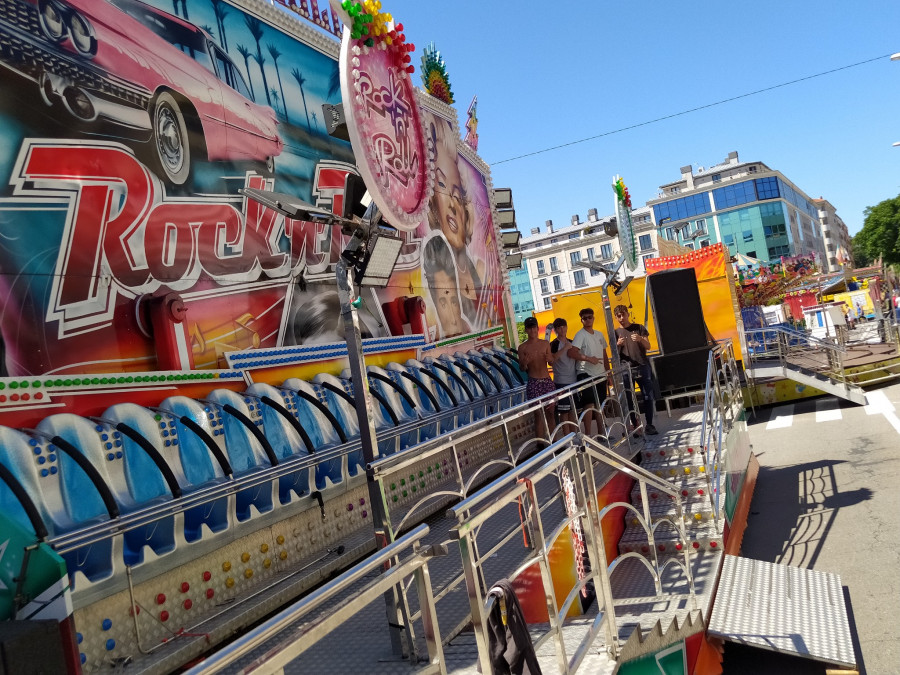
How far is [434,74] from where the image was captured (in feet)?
45.9

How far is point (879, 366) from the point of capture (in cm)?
1920

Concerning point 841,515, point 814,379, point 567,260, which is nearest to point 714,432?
point 841,515

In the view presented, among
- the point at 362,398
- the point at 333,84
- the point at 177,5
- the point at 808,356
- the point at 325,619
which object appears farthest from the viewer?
the point at 808,356

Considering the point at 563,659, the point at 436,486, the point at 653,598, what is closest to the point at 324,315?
the point at 436,486

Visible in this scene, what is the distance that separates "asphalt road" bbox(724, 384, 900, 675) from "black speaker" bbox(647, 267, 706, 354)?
8.16 feet

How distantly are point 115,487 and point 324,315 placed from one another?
3943 millimetres

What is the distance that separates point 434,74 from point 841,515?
10136 millimetres

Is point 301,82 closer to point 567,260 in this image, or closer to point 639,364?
point 639,364

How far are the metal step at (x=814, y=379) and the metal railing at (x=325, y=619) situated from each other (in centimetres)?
1590

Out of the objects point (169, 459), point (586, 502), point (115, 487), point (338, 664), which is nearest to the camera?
point (338, 664)

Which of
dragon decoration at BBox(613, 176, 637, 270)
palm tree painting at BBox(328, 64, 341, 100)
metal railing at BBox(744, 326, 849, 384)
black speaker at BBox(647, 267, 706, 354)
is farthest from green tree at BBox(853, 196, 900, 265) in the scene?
palm tree painting at BBox(328, 64, 341, 100)

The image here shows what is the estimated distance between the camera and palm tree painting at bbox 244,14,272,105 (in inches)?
315

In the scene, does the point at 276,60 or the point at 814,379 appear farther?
the point at 814,379

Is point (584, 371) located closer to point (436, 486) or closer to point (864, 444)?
point (436, 486)
